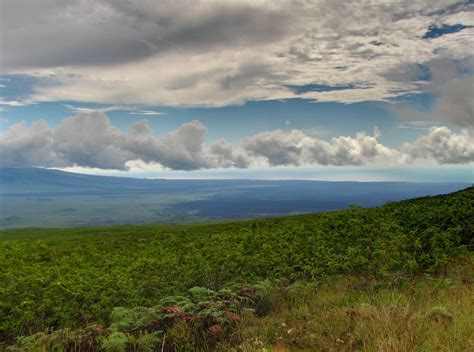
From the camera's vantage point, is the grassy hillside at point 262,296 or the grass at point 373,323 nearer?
the grass at point 373,323

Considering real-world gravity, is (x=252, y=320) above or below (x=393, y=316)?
below

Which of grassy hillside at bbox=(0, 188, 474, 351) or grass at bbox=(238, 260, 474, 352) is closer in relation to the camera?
grass at bbox=(238, 260, 474, 352)

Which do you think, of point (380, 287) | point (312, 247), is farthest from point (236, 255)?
point (380, 287)

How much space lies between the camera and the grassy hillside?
24.4 ft

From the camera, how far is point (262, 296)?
11.1m

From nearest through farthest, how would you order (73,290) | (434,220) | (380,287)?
(380,287) < (73,290) < (434,220)

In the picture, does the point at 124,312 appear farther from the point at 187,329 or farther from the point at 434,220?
the point at 434,220

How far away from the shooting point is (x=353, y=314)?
25.7 feet

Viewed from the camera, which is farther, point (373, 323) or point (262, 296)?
point (262, 296)

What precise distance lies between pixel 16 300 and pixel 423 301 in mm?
13774

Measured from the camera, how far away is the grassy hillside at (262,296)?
7.43 metres

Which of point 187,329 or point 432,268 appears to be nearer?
point 187,329

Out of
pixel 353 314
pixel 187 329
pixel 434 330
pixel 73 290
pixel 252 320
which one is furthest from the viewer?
pixel 73 290

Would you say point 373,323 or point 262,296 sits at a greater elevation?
point 373,323
